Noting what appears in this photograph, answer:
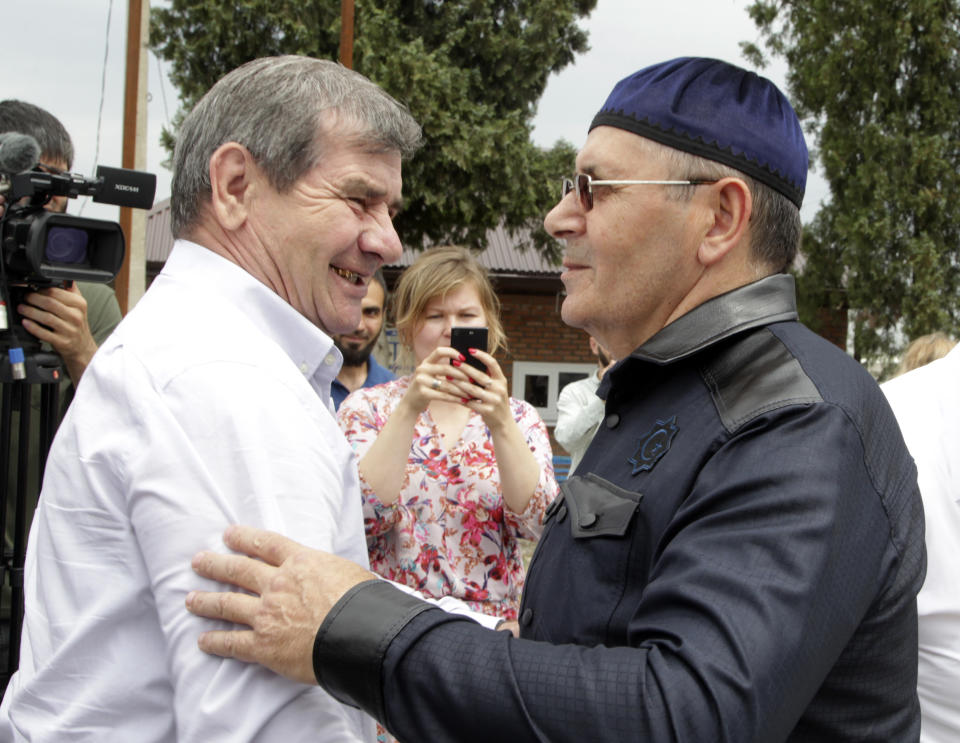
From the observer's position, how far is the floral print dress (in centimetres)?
286

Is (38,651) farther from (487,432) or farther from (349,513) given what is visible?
(487,432)

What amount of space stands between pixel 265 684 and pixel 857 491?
2.66ft

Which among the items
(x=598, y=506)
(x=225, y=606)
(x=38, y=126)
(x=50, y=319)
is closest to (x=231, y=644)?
(x=225, y=606)

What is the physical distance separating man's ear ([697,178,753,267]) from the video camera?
1565mm

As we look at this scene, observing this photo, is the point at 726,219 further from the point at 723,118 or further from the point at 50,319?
the point at 50,319

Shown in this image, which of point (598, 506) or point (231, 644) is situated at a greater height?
point (598, 506)

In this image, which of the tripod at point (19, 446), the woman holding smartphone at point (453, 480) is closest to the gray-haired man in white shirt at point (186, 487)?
the tripod at point (19, 446)

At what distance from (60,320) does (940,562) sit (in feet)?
7.64

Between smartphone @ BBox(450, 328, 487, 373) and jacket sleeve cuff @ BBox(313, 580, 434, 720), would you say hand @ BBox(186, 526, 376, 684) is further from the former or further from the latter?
smartphone @ BBox(450, 328, 487, 373)

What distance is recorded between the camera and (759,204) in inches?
60.3

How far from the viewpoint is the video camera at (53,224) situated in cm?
233

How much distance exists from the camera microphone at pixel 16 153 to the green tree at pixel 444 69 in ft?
33.1

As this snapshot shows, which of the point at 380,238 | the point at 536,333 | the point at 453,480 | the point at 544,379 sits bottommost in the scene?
the point at 544,379

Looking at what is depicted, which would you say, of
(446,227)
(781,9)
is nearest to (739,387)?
(446,227)
